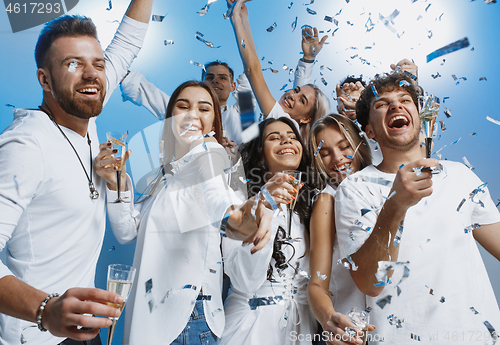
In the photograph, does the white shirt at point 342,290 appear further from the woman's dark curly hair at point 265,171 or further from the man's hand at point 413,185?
the man's hand at point 413,185

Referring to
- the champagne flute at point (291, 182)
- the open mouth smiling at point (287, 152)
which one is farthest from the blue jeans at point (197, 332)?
the open mouth smiling at point (287, 152)

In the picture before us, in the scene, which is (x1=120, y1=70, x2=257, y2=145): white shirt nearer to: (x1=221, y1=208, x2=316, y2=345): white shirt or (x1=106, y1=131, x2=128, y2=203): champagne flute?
(x1=106, y1=131, x2=128, y2=203): champagne flute

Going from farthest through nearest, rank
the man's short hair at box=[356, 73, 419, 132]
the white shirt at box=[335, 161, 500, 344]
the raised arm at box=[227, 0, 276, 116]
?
the raised arm at box=[227, 0, 276, 116]
the man's short hair at box=[356, 73, 419, 132]
the white shirt at box=[335, 161, 500, 344]

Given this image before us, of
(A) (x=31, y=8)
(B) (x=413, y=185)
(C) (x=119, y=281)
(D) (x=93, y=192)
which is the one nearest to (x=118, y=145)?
(D) (x=93, y=192)

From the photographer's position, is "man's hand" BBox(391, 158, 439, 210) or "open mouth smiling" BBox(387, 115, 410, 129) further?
"open mouth smiling" BBox(387, 115, 410, 129)

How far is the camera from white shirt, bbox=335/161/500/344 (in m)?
1.29

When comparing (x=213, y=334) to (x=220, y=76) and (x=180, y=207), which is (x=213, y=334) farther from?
(x=220, y=76)

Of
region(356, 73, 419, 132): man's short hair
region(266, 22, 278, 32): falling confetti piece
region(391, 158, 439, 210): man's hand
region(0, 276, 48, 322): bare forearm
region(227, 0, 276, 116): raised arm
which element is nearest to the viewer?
region(0, 276, 48, 322): bare forearm

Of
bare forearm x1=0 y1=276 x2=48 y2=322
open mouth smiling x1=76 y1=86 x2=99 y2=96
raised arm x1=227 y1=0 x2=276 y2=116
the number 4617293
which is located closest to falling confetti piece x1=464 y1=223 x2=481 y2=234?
raised arm x1=227 y1=0 x2=276 y2=116

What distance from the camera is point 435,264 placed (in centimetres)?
135

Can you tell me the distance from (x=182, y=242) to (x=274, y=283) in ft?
1.51

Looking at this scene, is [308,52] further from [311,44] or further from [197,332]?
[197,332]

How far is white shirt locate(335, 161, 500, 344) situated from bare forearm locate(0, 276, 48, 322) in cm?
110

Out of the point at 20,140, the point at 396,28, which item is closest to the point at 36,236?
the point at 20,140
